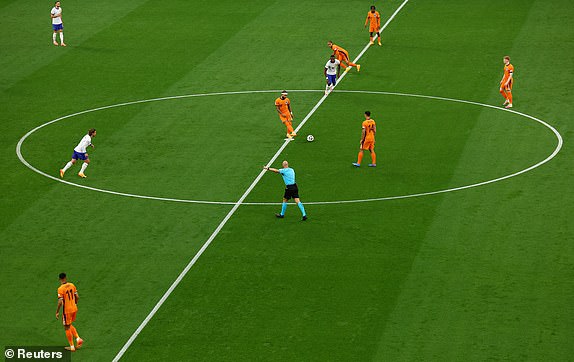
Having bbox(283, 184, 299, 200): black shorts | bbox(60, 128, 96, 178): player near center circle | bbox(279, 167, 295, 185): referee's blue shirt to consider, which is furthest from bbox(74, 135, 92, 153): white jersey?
bbox(283, 184, 299, 200): black shorts

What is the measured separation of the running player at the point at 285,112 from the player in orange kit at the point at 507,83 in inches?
359

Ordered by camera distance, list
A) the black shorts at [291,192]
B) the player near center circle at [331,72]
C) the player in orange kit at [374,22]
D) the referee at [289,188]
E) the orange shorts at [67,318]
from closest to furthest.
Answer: the orange shorts at [67,318]
the referee at [289,188]
the black shorts at [291,192]
the player near center circle at [331,72]
the player in orange kit at [374,22]

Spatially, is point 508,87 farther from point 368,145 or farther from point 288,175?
point 288,175

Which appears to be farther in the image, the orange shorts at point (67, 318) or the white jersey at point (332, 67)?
the white jersey at point (332, 67)

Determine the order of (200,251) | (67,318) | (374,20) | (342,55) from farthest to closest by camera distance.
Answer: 1. (374,20)
2. (342,55)
3. (200,251)
4. (67,318)

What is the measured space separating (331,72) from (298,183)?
34.8 feet

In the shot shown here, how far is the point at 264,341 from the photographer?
2798cm

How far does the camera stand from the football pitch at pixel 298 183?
94.6 ft

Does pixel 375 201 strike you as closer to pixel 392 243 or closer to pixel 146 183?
pixel 392 243

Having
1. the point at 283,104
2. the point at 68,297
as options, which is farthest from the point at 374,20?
the point at 68,297

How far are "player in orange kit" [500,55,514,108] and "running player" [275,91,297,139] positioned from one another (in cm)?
912

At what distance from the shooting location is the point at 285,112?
140ft

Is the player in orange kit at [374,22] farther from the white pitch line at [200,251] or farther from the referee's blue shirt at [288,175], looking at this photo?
the referee's blue shirt at [288,175]

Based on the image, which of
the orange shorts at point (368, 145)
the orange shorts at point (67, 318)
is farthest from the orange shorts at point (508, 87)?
the orange shorts at point (67, 318)
